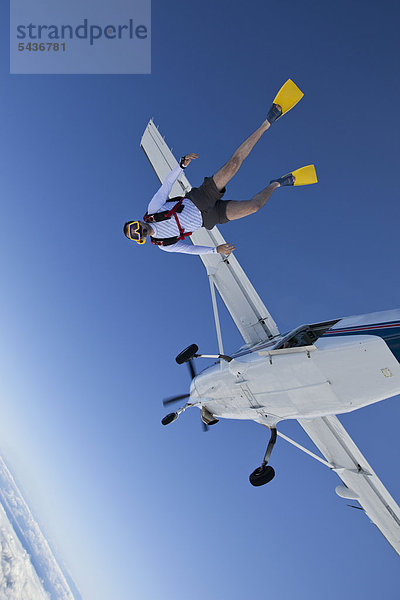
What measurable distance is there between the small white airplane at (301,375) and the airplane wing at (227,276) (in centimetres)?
2

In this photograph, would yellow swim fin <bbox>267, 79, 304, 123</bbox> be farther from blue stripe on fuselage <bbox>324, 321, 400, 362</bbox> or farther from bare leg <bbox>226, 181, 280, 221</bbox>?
blue stripe on fuselage <bbox>324, 321, 400, 362</bbox>

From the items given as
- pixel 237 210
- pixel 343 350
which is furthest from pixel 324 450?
pixel 237 210

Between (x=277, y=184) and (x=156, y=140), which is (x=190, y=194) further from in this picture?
(x=156, y=140)

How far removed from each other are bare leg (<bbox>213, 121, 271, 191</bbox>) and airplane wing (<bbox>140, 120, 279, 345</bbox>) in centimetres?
308

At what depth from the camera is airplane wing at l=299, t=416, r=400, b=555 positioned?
741 centimetres

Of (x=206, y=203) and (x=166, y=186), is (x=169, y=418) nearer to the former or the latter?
Answer: (x=206, y=203)

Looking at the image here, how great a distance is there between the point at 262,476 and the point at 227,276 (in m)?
4.21

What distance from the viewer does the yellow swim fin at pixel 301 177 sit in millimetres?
5355

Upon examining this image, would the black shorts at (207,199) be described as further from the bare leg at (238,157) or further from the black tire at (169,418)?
the black tire at (169,418)

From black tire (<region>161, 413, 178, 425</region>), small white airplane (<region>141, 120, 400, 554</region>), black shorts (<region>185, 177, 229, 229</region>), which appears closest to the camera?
small white airplane (<region>141, 120, 400, 554</region>)

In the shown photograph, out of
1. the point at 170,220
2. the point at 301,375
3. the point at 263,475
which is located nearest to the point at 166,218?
the point at 170,220

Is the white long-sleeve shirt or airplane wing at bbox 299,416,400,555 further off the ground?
the white long-sleeve shirt

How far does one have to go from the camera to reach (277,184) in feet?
17.7

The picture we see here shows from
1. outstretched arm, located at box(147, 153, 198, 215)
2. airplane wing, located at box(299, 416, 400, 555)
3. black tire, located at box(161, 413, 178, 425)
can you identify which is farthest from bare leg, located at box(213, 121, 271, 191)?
airplane wing, located at box(299, 416, 400, 555)
